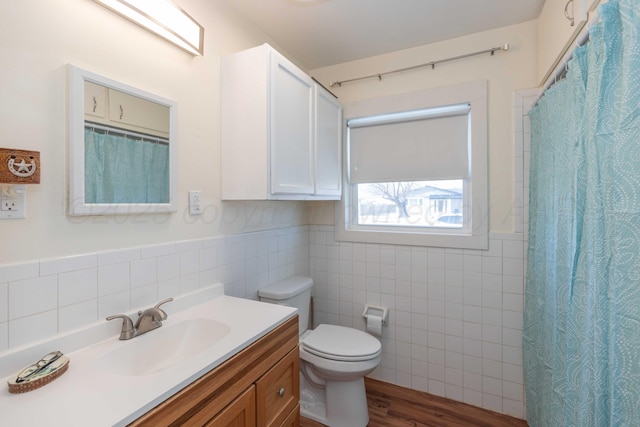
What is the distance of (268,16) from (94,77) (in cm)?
111

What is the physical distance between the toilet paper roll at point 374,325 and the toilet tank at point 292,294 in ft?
1.51

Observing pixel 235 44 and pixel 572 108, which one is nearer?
pixel 572 108

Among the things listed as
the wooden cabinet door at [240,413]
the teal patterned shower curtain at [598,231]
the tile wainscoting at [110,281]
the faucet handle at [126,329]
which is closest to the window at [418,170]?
the teal patterned shower curtain at [598,231]

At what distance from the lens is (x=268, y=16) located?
1.72m

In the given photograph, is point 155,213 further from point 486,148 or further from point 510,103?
point 510,103

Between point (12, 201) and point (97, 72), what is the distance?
1.71 feet

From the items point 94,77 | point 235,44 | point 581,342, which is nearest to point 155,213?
point 94,77

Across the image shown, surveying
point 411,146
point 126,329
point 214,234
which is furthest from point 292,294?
point 411,146

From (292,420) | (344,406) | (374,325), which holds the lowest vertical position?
(344,406)

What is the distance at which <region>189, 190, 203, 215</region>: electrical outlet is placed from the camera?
139cm

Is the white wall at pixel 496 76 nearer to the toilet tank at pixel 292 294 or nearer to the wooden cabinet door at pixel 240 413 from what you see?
the toilet tank at pixel 292 294

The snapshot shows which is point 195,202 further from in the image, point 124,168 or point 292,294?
point 292,294

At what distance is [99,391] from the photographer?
75 cm

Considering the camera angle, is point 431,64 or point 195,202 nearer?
point 195,202
